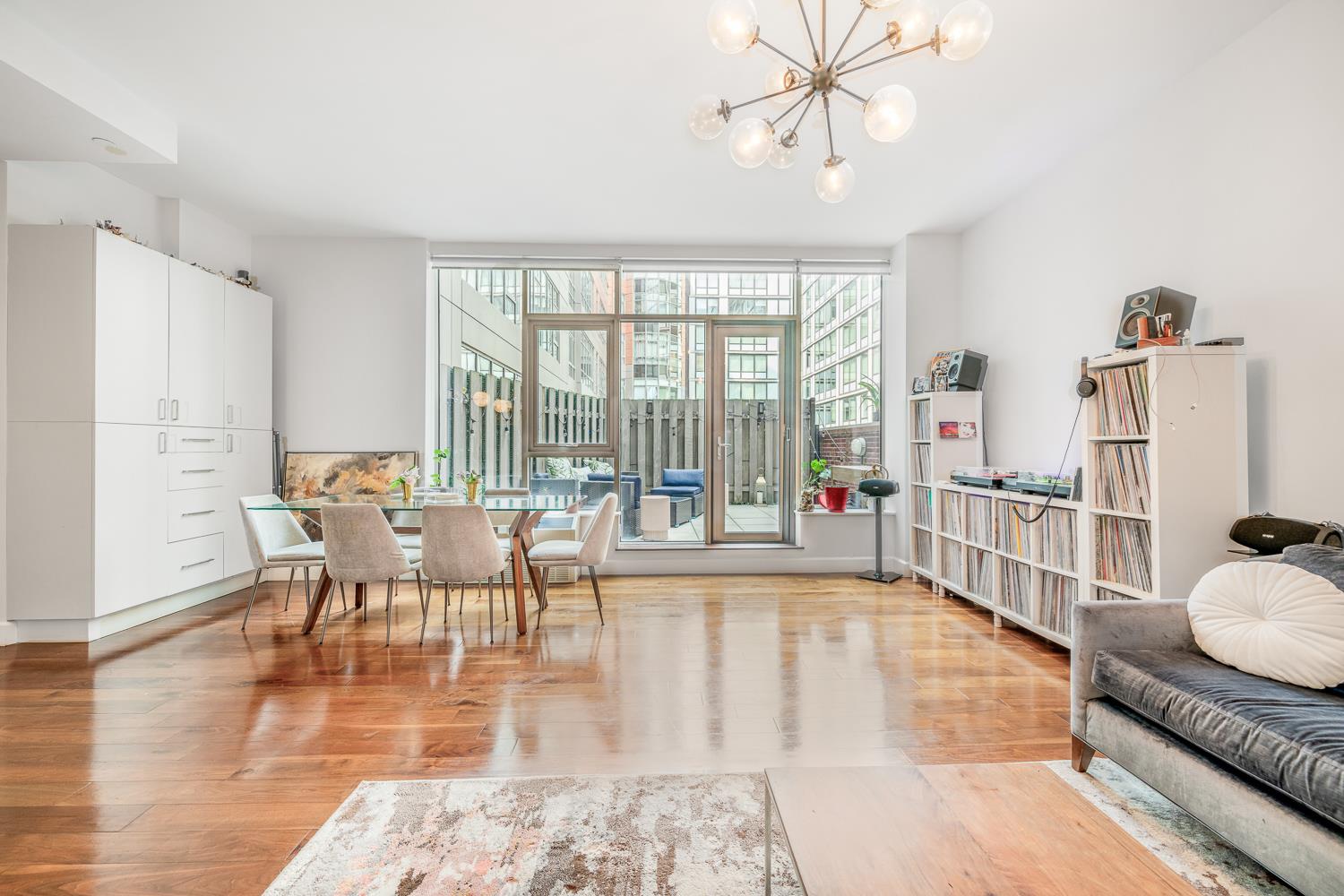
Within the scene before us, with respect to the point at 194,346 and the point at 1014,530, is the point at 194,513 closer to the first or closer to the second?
the point at 194,346

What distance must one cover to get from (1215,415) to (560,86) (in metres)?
3.41

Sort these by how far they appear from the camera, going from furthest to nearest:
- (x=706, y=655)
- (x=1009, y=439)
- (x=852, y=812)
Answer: (x=1009, y=439) < (x=706, y=655) < (x=852, y=812)

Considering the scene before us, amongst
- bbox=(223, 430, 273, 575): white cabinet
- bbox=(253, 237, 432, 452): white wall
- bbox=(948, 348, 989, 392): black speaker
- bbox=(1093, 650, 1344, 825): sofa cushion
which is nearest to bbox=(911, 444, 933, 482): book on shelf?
bbox=(948, 348, 989, 392): black speaker

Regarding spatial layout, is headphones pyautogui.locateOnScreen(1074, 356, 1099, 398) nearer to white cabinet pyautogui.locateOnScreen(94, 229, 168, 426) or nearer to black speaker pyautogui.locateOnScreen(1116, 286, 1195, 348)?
black speaker pyautogui.locateOnScreen(1116, 286, 1195, 348)

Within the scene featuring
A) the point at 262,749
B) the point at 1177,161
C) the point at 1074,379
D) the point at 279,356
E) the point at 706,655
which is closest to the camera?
the point at 262,749

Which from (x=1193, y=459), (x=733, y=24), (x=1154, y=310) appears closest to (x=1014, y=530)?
(x=1193, y=459)

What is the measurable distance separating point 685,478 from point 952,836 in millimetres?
4685

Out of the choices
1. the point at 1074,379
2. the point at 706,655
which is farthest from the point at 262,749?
the point at 1074,379

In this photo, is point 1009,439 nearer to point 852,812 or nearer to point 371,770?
point 852,812

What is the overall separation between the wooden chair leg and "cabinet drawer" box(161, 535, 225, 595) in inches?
203

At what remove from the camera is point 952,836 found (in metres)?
1.29

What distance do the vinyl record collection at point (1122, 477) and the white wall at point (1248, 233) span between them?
1.48 ft

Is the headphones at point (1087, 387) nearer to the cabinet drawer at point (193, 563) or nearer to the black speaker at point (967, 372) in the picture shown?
the black speaker at point (967, 372)

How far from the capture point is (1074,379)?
12.9ft
